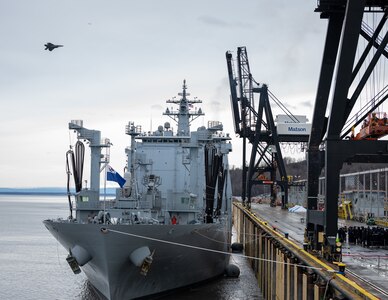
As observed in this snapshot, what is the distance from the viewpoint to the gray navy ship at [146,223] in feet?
64.6

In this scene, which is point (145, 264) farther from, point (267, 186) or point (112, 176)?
point (267, 186)

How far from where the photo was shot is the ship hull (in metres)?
19.3

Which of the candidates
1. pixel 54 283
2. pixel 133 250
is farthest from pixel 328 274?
pixel 54 283

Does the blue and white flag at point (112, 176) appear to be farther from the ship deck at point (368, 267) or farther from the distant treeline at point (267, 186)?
the distant treeline at point (267, 186)

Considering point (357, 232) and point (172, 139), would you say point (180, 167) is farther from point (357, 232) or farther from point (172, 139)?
point (357, 232)

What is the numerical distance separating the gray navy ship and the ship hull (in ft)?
0.13

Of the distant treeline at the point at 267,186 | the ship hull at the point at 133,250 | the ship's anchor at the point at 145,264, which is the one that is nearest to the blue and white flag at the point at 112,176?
the ship hull at the point at 133,250

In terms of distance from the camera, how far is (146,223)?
70.1 ft

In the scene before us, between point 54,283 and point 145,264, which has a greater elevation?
point 145,264

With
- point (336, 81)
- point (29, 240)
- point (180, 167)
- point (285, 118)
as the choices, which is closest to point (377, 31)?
point (336, 81)

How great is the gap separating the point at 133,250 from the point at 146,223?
179cm

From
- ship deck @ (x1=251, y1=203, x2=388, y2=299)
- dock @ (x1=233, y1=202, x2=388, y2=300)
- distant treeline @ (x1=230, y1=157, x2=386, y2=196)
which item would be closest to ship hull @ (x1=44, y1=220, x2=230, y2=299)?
dock @ (x1=233, y1=202, x2=388, y2=300)

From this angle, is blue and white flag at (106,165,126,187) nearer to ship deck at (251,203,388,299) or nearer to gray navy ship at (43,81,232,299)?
gray navy ship at (43,81,232,299)

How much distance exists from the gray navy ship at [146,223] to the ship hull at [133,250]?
1.6 inches
